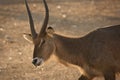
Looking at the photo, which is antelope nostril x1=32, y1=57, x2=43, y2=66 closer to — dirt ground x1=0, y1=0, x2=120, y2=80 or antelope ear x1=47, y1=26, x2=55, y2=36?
antelope ear x1=47, y1=26, x2=55, y2=36

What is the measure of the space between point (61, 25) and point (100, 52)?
7.05 metres

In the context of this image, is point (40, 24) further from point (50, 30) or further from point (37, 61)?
point (37, 61)

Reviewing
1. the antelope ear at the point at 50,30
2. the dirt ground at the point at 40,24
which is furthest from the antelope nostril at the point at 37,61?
the dirt ground at the point at 40,24

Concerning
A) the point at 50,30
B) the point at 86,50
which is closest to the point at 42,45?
the point at 50,30

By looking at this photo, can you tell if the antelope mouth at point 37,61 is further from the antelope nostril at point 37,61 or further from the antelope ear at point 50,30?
the antelope ear at point 50,30

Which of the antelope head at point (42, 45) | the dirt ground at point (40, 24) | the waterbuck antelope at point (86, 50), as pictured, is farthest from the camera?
the dirt ground at point (40, 24)

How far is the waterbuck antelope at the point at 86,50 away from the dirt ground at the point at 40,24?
4.48ft

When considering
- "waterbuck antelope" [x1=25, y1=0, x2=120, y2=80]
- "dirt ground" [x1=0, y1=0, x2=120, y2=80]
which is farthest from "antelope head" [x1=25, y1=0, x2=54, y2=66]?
"dirt ground" [x1=0, y1=0, x2=120, y2=80]

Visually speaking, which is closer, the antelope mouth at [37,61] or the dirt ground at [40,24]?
the antelope mouth at [37,61]

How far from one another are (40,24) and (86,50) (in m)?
7.24

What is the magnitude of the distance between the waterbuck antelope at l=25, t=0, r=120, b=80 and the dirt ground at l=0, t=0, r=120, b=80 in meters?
1.36

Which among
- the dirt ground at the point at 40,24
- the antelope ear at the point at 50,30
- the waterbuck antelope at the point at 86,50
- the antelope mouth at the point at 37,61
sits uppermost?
the antelope ear at the point at 50,30

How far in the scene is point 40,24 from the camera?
15.9 m

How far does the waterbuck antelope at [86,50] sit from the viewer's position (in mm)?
8578
